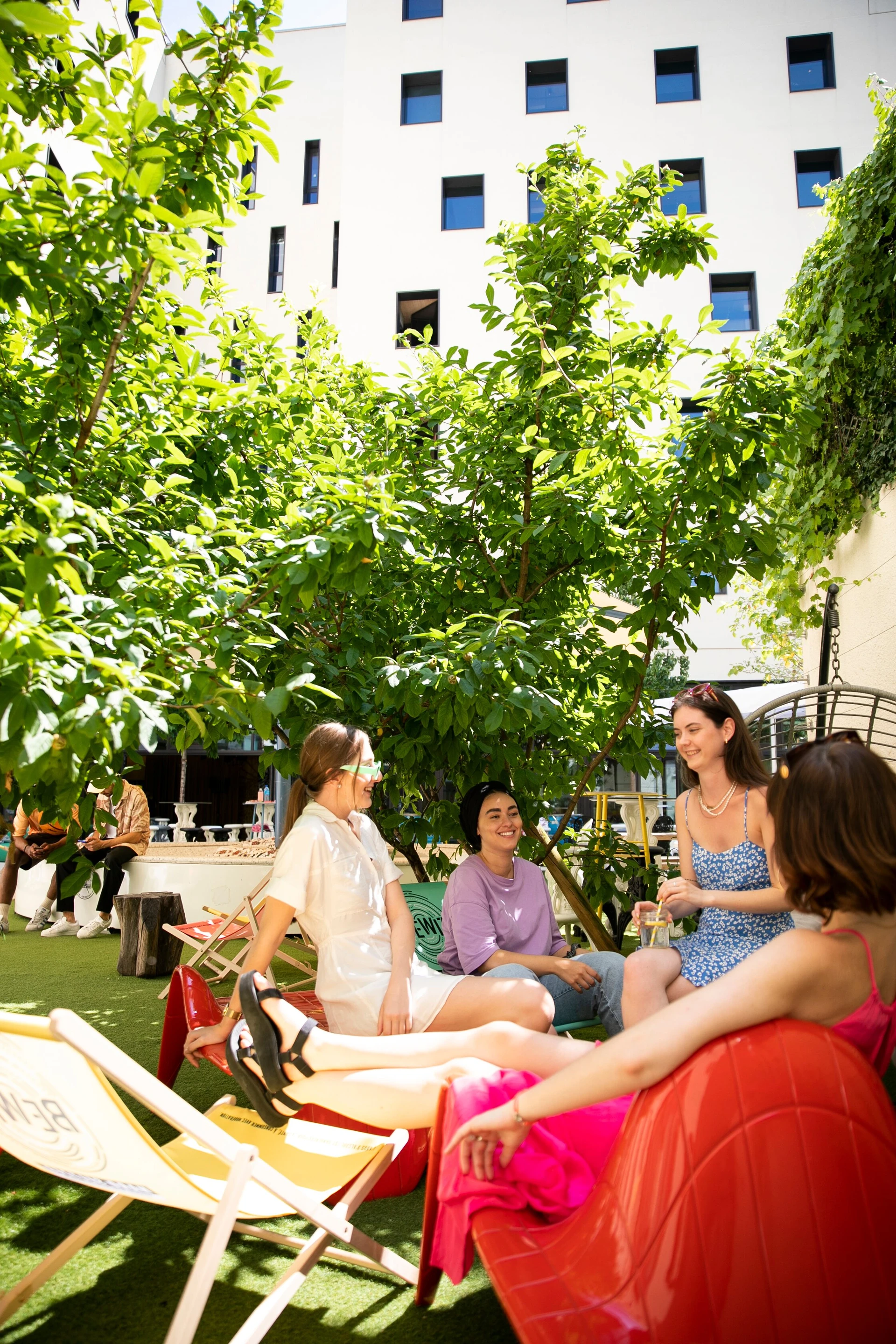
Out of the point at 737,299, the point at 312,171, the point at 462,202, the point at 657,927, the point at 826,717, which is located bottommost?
the point at 657,927

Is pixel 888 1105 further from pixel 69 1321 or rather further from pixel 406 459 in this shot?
pixel 406 459

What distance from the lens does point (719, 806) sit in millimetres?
3166

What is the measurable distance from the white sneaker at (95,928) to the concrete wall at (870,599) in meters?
6.81

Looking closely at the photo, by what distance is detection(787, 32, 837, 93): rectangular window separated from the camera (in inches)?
649

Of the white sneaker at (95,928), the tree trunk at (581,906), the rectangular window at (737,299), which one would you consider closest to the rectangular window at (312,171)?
the rectangular window at (737,299)

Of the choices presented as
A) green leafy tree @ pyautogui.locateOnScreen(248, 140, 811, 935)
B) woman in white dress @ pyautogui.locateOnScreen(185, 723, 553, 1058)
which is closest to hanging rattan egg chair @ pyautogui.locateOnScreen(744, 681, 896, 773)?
green leafy tree @ pyautogui.locateOnScreen(248, 140, 811, 935)

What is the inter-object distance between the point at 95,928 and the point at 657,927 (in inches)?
260

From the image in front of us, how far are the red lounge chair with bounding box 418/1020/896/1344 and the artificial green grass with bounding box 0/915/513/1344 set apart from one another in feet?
2.71

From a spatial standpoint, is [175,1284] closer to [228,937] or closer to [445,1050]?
[445,1050]

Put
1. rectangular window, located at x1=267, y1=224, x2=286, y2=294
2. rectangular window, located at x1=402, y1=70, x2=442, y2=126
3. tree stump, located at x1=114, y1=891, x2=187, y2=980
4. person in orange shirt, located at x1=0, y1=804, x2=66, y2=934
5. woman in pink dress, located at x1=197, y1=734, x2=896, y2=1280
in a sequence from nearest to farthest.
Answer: woman in pink dress, located at x1=197, y1=734, x2=896, y2=1280
tree stump, located at x1=114, y1=891, x2=187, y2=980
person in orange shirt, located at x1=0, y1=804, x2=66, y2=934
rectangular window, located at x1=402, y1=70, x2=442, y2=126
rectangular window, located at x1=267, y1=224, x2=286, y2=294

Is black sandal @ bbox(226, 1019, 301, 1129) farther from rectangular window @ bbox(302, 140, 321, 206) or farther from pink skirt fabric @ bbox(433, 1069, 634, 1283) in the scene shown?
rectangular window @ bbox(302, 140, 321, 206)

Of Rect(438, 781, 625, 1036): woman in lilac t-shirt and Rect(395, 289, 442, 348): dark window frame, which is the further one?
Rect(395, 289, 442, 348): dark window frame

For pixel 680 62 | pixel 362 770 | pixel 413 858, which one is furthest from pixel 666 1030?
pixel 680 62

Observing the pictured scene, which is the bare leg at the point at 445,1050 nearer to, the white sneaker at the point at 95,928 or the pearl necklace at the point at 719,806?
the pearl necklace at the point at 719,806
